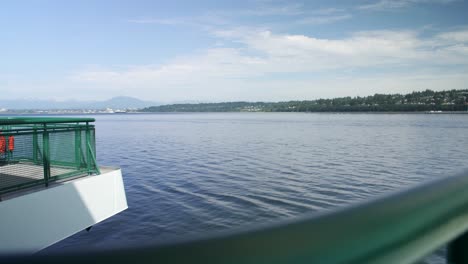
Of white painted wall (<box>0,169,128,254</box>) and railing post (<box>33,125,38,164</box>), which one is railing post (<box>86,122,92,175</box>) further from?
railing post (<box>33,125,38,164</box>)

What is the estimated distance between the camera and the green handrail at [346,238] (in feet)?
1.63

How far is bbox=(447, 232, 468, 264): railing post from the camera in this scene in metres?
0.96

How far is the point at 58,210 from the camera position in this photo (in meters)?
7.25

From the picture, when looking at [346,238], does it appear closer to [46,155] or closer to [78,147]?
[46,155]

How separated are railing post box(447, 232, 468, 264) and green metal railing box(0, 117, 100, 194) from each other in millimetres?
7556

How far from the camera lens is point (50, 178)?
8.00 meters

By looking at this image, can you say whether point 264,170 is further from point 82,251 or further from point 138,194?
point 82,251

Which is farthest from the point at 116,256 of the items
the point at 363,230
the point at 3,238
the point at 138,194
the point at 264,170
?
the point at 264,170

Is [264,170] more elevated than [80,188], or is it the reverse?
[80,188]

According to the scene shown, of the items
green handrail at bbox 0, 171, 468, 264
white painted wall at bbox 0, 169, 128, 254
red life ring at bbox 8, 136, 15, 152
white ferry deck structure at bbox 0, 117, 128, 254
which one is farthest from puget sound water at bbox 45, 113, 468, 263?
green handrail at bbox 0, 171, 468, 264

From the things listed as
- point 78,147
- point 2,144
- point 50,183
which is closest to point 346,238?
point 50,183

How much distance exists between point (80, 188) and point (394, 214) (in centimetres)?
818

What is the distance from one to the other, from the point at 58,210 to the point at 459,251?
294 inches

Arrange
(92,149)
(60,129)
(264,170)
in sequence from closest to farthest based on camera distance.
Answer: (60,129) → (92,149) → (264,170)
